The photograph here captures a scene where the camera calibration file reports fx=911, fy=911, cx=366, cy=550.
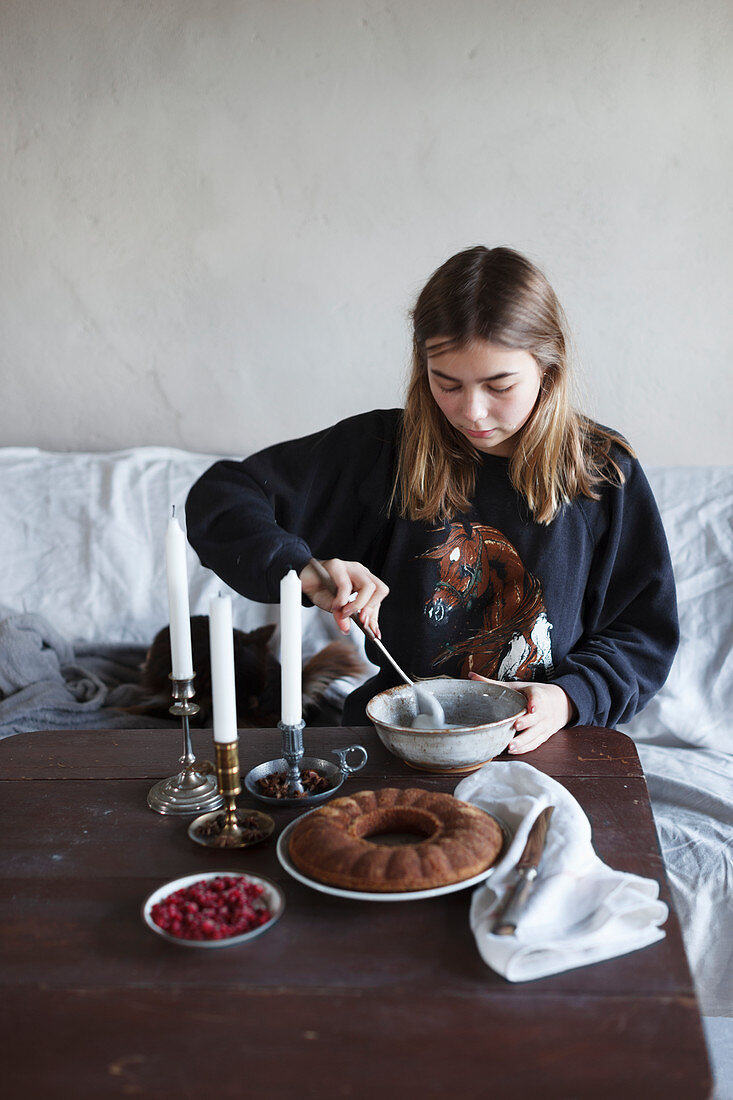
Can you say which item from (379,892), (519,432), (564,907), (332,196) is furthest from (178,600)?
(332,196)

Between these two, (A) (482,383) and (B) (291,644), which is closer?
(B) (291,644)

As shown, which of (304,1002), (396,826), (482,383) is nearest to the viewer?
(304,1002)

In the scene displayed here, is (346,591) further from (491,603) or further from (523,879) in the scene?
(523,879)

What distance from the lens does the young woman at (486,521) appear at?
1.27 m

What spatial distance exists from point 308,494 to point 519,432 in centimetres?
34

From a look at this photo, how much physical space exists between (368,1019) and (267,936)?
0.42 feet

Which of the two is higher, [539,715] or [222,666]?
[222,666]

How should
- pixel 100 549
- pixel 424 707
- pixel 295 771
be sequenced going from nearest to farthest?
pixel 295 771
pixel 424 707
pixel 100 549

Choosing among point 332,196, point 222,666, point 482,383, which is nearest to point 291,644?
point 222,666

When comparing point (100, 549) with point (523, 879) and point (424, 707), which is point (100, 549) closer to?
point (424, 707)

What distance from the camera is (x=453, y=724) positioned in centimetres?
114

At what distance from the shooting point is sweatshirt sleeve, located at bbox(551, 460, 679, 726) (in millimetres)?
1285

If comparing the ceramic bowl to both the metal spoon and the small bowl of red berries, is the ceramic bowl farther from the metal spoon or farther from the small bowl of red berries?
the small bowl of red berries

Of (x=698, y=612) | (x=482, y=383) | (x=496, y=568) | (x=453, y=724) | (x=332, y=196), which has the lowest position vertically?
(x=698, y=612)
